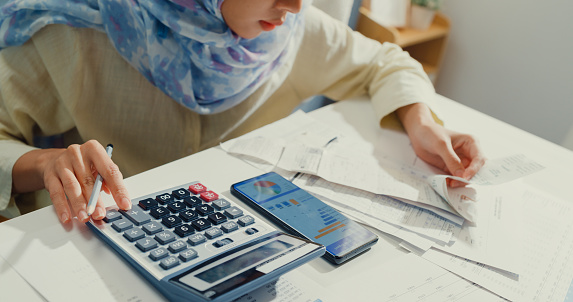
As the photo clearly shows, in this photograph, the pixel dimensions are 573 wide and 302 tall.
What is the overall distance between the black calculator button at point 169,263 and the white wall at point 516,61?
6.42 ft

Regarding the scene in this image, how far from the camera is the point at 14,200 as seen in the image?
0.76 m

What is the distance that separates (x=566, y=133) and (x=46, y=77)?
1.93 m

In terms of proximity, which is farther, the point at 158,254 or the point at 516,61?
the point at 516,61

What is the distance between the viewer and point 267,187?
26.7 inches

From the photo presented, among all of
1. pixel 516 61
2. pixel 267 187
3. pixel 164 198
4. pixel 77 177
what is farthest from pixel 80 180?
pixel 516 61

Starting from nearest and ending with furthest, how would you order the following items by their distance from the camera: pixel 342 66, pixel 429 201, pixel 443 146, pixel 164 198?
pixel 164 198 → pixel 429 201 → pixel 443 146 → pixel 342 66

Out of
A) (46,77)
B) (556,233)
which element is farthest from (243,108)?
(556,233)

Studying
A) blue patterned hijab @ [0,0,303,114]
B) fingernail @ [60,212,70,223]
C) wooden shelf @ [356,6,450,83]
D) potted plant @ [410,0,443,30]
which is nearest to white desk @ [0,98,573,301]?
fingernail @ [60,212,70,223]

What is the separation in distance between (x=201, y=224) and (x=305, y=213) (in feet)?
0.48

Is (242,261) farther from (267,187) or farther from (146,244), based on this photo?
(267,187)

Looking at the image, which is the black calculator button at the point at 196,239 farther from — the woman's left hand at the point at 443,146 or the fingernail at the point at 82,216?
the woman's left hand at the point at 443,146

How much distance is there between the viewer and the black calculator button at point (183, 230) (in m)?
0.52

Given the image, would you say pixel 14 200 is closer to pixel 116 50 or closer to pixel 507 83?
pixel 116 50

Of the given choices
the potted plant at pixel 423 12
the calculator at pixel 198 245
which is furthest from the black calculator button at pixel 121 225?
the potted plant at pixel 423 12
